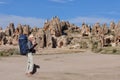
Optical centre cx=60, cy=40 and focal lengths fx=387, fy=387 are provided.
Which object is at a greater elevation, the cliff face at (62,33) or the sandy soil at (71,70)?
the cliff face at (62,33)

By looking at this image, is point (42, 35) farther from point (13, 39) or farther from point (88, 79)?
point (88, 79)

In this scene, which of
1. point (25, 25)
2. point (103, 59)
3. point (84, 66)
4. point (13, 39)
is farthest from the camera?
point (25, 25)

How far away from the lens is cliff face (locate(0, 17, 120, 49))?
51.4 meters

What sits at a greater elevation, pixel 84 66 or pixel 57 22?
pixel 57 22

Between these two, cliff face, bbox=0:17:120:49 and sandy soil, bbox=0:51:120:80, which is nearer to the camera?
sandy soil, bbox=0:51:120:80

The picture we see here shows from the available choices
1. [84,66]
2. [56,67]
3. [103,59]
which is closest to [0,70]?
[56,67]

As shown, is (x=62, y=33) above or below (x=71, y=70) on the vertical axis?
above

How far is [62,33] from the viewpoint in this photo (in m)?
64.4

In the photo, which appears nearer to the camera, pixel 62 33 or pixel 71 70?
pixel 71 70

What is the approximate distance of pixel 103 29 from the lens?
6166 cm

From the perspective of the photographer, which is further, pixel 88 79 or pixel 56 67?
pixel 56 67

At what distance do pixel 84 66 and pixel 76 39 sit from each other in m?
37.0

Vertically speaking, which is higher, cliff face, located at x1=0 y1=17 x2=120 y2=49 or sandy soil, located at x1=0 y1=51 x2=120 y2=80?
cliff face, located at x1=0 y1=17 x2=120 y2=49

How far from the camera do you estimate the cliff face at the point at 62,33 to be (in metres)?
51.4
